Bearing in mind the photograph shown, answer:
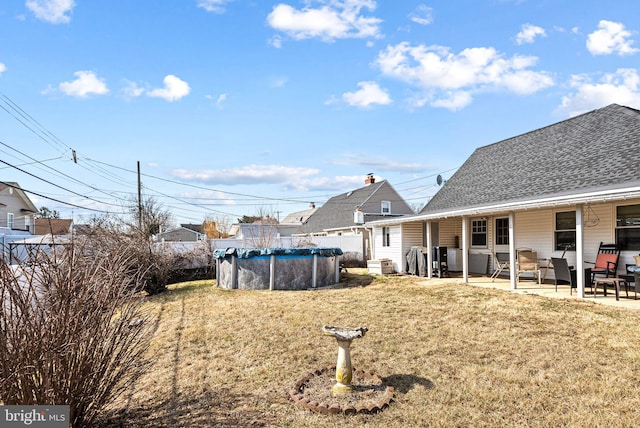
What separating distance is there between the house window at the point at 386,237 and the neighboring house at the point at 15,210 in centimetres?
2472

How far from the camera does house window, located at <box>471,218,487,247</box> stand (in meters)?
14.1

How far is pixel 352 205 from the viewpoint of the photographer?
96.3ft

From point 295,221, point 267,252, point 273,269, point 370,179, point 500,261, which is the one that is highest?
point 370,179

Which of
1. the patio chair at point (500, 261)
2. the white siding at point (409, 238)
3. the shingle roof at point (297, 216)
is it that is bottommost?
the patio chair at point (500, 261)

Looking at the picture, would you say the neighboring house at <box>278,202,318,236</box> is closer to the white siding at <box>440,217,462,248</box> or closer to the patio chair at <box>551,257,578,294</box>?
the white siding at <box>440,217,462,248</box>

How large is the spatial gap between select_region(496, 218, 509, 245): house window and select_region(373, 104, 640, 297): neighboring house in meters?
0.04

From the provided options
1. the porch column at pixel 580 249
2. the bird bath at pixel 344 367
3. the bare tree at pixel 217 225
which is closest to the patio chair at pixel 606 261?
the porch column at pixel 580 249

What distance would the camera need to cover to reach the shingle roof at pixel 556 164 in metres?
9.75

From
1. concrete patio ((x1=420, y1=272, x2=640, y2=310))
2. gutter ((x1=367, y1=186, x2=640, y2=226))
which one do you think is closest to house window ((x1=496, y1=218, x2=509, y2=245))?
concrete patio ((x1=420, y1=272, x2=640, y2=310))

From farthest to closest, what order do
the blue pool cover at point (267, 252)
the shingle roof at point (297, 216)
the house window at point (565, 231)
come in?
1. the shingle roof at point (297, 216)
2. the blue pool cover at point (267, 252)
3. the house window at point (565, 231)

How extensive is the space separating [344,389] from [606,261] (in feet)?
27.7

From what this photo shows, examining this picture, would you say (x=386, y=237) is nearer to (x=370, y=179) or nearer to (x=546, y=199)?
(x=546, y=199)

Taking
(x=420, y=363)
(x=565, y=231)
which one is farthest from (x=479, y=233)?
(x=420, y=363)

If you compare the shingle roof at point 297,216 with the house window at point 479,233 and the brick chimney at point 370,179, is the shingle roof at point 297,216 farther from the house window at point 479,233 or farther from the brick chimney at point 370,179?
the house window at point 479,233
